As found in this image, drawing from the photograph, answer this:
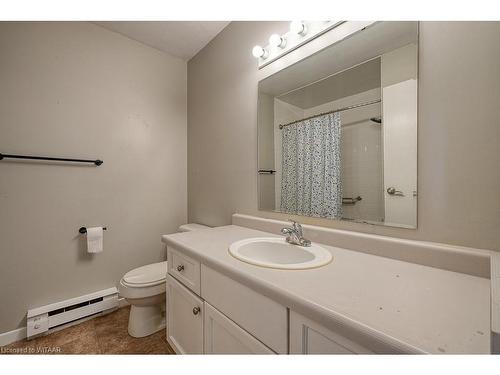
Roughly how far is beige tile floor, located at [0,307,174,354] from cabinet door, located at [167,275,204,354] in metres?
0.18

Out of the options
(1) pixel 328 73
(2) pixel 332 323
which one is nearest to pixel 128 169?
(1) pixel 328 73

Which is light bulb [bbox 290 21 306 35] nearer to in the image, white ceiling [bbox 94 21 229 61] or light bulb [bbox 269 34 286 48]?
light bulb [bbox 269 34 286 48]

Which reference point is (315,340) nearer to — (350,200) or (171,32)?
(350,200)

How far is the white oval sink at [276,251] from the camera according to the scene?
94 cm

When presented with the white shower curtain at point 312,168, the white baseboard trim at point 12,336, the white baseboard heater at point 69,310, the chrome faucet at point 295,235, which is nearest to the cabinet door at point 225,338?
the chrome faucet at point 295,235

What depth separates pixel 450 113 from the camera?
757mm

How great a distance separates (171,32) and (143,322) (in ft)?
7.36

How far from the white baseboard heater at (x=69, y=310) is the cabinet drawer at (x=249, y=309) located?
1283mm

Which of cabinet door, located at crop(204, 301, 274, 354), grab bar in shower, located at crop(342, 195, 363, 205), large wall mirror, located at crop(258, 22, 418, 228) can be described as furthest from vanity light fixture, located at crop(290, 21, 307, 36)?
cabinet door, located at crop(204, 301, 274, 354)

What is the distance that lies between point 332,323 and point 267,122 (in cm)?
121

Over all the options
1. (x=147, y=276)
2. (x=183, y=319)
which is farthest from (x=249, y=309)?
(x=147, y=276)

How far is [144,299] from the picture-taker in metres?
1.41

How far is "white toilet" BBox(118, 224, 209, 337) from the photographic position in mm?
1389
